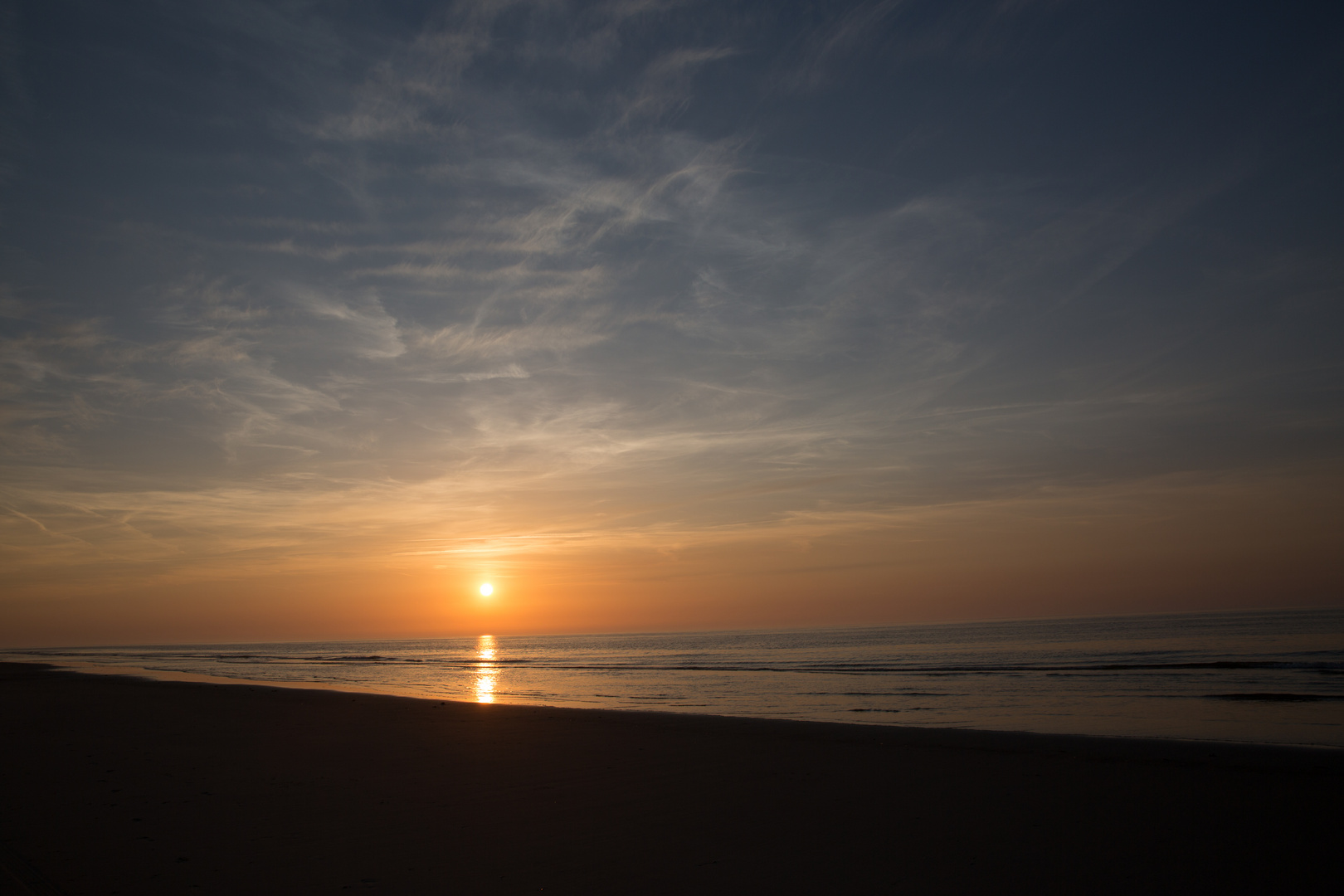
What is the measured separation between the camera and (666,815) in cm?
803

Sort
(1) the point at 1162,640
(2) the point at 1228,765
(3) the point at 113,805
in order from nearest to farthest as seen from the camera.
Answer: (3) the point at 113,805 → (2) the point at 1228,765 → (1) the point at 1162,640

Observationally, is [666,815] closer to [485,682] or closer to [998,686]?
[998,686]

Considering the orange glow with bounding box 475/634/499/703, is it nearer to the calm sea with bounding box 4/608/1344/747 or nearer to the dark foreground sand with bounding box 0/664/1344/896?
the calm sea with bounding box 4/608/1344/747

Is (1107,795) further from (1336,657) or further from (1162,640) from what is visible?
(1162,640)

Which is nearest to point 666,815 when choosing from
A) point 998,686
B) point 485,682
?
point 998,686

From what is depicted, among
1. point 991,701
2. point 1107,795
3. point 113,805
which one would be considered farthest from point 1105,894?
point 991,701

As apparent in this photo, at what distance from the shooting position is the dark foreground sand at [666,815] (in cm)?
595

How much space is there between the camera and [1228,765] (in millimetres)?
10203

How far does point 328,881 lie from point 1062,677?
31302 mm

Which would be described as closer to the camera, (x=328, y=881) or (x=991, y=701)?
(x=328, y=881)

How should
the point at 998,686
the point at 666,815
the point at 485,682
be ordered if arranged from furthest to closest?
the point at 485,682
the point at 998,686
the point at 666,815

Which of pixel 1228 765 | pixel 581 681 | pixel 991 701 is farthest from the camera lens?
pixel 581 681

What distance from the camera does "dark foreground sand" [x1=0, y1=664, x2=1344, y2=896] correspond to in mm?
5945

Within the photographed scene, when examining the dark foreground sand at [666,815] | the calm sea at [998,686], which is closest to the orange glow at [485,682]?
the calm sea at [998,686]
